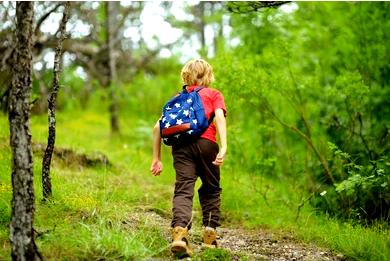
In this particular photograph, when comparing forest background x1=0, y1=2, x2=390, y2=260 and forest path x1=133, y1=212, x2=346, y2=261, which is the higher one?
forest background x1=0, y1=2, x2=390, y2=260

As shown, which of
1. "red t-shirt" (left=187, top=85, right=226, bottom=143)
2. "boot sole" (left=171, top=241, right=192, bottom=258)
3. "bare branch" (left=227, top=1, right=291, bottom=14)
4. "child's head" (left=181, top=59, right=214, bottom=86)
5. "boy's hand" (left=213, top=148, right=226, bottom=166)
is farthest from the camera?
"bare branch" (left=227, top=1, right=291, bottom=14)

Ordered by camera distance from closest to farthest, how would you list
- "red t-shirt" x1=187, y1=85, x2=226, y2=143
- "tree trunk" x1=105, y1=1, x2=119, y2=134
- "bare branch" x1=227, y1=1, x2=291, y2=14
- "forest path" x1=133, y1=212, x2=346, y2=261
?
"red t-shirt" x1=187, y1=85, x2=226, y2=143, "forest path" x1=133, y1=212, x2=346, y2=261, "bare branch" x1=227, y1=1, x2=291, y2=14, "tree trunk" x1=105, y1=1, x2=119, y2=134

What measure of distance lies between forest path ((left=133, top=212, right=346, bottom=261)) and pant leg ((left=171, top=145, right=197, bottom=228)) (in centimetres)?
40

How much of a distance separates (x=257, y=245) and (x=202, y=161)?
1.21 metres

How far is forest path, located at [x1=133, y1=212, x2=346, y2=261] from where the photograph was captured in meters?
5.02

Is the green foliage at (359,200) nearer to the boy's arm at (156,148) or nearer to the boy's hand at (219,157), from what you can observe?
the boy's hand at (219,157)

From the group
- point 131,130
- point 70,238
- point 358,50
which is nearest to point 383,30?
point 358,50

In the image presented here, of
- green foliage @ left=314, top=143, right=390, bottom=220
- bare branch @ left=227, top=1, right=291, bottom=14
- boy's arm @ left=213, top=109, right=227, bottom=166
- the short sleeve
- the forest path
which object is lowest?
the forest path

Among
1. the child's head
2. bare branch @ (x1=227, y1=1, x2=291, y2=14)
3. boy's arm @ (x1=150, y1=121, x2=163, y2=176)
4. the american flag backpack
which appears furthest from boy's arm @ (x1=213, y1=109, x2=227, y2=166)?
bare branch @ (x1=227, y1=1, x2=291, y2=14)

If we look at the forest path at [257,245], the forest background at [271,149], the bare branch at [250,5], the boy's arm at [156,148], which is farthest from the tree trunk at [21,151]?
the bare branch at [250,5]

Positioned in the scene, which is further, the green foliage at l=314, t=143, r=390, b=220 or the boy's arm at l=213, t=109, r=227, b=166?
the green foliage at l=314, t=143, r=390, b=220

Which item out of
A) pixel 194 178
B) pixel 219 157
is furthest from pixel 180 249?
pixel 219 157

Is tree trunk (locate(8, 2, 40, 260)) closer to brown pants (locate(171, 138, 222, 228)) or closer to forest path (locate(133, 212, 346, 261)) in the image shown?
forest path (locate(133, 212, 346, 261))

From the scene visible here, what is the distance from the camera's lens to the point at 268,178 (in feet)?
28.7
